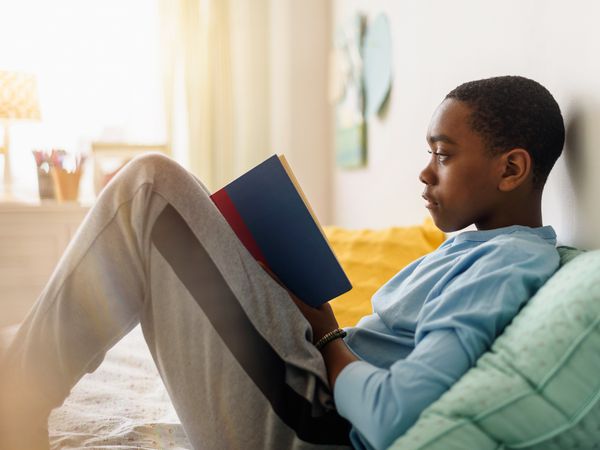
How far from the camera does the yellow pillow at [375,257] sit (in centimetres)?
152

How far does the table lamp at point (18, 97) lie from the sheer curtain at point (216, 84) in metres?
0.57

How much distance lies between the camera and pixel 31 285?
2.32 metres

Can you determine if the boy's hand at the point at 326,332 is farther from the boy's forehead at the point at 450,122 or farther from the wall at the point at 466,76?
the wall at the point at 466,76

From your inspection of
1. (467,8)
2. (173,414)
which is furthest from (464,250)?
(467,8)

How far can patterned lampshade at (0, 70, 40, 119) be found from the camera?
2543mm

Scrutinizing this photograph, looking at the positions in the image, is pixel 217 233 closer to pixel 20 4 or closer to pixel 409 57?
pixel 409 57

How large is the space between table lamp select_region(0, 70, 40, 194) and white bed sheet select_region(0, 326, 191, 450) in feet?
4.78

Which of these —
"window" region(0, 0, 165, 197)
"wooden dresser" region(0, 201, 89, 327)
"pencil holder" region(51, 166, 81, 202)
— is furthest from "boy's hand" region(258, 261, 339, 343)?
"window" region(0, 0, 165, 197)

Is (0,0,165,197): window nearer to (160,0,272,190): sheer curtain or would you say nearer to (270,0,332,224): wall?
(160,0,272,190): sheer curtain

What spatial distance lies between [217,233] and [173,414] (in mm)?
454

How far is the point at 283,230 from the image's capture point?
3.18 feet

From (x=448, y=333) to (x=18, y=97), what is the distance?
231 cm

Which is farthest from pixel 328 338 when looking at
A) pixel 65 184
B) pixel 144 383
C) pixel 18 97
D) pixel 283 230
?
pixel 18 97

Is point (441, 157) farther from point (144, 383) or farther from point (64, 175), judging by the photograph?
point (64, 175)
